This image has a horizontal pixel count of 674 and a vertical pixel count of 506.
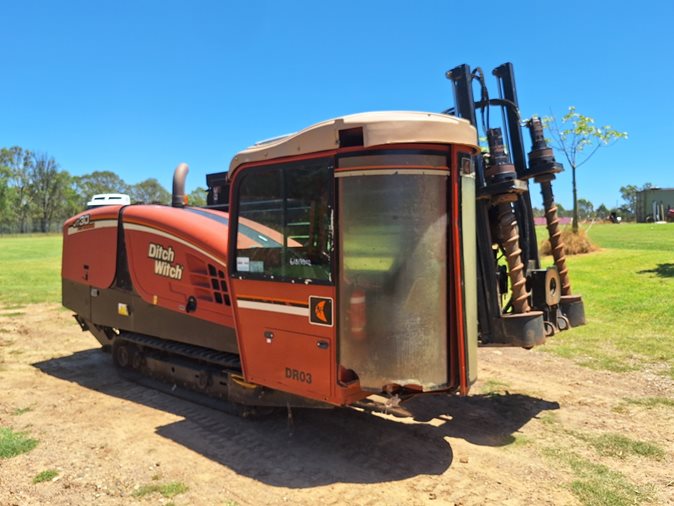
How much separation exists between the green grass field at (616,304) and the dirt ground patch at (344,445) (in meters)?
0.78

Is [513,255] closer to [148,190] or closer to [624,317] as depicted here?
[624,317]

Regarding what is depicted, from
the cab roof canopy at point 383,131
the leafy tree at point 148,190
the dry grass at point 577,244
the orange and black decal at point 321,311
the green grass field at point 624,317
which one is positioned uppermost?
the leafy tree at point 148,190

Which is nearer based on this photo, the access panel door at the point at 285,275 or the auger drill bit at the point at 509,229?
the access panel door at the point at 285,275

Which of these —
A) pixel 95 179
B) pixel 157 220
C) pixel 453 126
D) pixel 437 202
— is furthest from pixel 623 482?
pixel 95 179

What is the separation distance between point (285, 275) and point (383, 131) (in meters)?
1.43

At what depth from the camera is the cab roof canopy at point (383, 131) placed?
3.71 meters

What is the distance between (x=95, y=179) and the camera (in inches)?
3868

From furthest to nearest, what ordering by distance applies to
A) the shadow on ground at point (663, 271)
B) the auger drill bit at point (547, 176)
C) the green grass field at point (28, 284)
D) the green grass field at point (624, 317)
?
the green grass field at point (28, 284)
the shadow on ground at point (663, 271)
the green grass field at point (624, 317)
the auger drill bit at point (547, 176)

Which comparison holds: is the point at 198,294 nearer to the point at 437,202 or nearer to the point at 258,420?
the point at 258,420

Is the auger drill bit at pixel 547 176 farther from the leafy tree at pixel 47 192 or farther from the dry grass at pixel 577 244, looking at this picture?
the leafy tree at pixel 47 192

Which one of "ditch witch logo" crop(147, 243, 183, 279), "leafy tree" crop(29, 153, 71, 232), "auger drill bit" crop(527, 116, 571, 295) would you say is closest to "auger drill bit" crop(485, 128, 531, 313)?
"auger drill bit" crop(527, 116, 571, 295)

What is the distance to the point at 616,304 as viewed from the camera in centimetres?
1026

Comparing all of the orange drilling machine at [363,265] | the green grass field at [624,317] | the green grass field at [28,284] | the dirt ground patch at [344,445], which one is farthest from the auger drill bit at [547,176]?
the green grass field at [28,284]

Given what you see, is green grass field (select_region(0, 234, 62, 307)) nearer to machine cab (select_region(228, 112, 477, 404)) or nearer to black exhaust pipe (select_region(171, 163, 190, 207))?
black exhaust pipe (select_region(171, 163, 190, 207))
